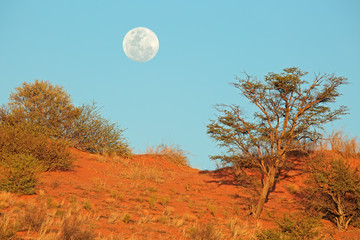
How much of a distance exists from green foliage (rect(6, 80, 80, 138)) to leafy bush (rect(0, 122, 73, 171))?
5.29 m

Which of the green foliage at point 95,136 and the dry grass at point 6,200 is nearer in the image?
the dry grass at point 6,200

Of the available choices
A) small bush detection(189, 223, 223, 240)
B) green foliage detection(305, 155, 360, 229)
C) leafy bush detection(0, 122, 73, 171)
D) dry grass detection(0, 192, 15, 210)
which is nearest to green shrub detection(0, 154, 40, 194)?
dry grass detection(0, 192, 15, 210)

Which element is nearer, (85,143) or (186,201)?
(186,201)

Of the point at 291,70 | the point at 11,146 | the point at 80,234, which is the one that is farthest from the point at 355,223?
the point at 11,146

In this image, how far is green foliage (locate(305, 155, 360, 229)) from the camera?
49.6 ft

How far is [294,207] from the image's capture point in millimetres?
18078

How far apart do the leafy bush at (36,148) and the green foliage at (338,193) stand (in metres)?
13.3

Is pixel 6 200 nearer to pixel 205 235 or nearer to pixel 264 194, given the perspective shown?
pixel 205 235

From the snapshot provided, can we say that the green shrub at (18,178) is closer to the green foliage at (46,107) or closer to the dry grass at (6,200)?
the dry grass at (6,200)

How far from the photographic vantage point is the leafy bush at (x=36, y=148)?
19.5 m

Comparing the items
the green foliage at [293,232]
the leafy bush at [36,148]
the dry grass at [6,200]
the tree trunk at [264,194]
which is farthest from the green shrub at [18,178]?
the tree trunk at [264,194]

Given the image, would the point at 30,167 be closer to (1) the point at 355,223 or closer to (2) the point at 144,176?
(2) the point at 144,176

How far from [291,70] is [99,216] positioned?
10567 millimetres

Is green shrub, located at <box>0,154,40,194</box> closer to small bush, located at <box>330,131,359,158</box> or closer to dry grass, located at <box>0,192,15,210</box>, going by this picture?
dry grass, located at <box>0,192,15,210</box>
